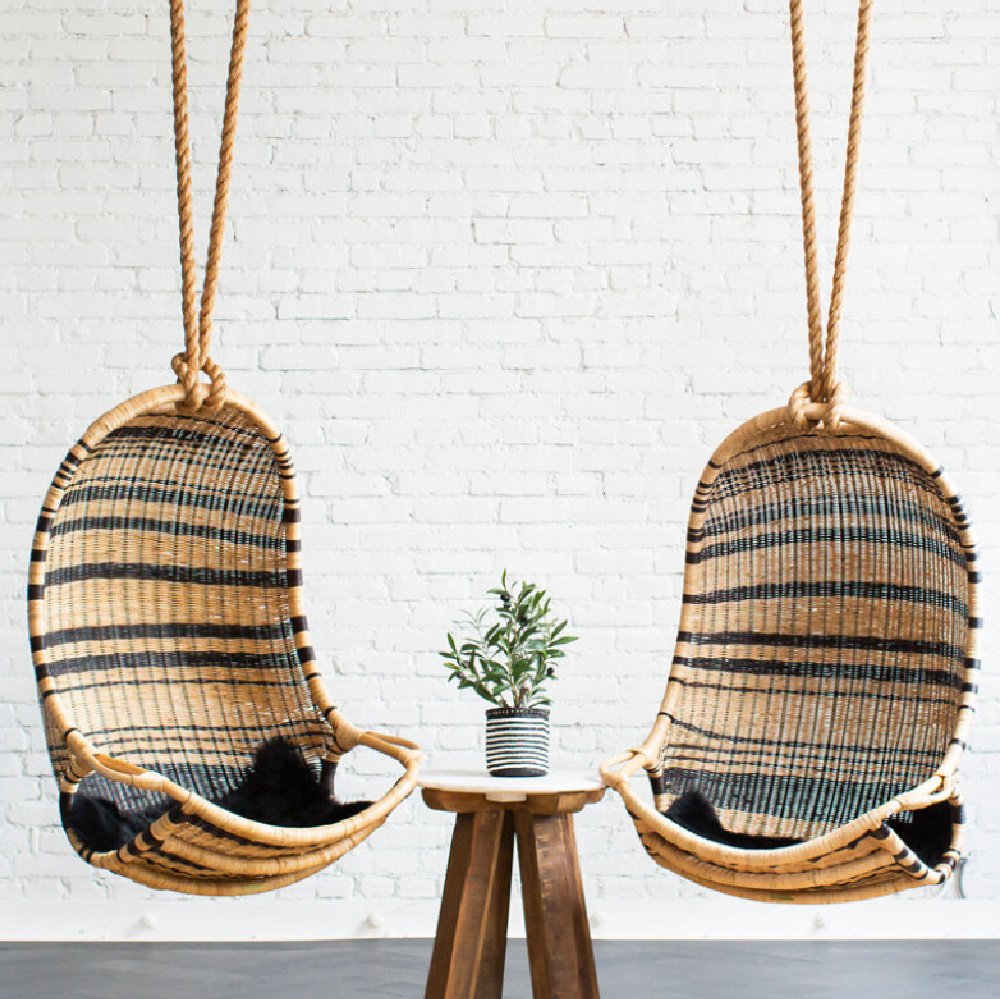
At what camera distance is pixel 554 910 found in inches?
68.5

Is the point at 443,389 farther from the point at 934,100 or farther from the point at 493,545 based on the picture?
the point at 934,100

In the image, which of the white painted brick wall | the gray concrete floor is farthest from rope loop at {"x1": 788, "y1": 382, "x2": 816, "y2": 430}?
the gray concrete floor

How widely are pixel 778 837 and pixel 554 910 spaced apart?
0.40m

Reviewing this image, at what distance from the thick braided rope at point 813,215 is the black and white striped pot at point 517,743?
65cm

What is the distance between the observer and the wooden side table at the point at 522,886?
5.67ft

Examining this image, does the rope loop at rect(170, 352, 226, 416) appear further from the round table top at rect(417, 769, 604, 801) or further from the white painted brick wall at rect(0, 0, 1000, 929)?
the white painted brick wall at rect(0, 0, 1000, 929)

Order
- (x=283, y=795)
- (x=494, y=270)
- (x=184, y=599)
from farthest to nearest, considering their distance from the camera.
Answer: (x=494, y=270)
(x=184, y=599)
(x=283, y=795)

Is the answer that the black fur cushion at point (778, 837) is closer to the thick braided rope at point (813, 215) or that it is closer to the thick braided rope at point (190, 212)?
the thick braided rope at point (813, 215)

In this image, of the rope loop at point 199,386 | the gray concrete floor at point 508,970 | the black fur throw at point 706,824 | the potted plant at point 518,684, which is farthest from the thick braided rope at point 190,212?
the gray concrete floor at point 508,970

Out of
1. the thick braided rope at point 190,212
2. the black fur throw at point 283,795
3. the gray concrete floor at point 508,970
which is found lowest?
the gray concrete floor at point 508,970

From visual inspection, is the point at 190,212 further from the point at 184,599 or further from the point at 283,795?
the point at 283,795

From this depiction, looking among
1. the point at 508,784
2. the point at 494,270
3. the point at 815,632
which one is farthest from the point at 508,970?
the point at 494,270

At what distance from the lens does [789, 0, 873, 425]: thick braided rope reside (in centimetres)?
170

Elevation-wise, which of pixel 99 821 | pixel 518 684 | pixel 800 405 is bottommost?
pixel 99 821
